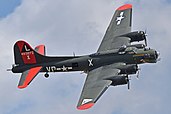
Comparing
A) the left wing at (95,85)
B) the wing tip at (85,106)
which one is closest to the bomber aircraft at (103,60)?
the left wing at (95,85)

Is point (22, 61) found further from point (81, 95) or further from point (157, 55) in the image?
point (157, 55)

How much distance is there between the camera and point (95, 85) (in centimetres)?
5156

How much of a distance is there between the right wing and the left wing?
16.0 feet

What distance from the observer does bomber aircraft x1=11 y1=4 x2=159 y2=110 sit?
2053 inches

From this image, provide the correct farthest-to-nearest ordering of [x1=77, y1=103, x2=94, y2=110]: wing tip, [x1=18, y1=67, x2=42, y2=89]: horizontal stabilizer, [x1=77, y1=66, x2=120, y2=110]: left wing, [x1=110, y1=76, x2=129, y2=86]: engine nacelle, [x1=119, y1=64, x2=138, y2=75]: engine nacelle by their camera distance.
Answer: [x1=18, y1=67, x2=42, y2=89]: horizontal stabilizer
[x1=119, y1=64, x2=138, y2=75]: engine nacelle
[x1=110, y1=76, x2=129, y2=86]: engine nacelle
[x1=77, y1=66, x2=120, y2=110]: left wing
[x1=77, y1=103, x2=94, y2=110]: wing tip

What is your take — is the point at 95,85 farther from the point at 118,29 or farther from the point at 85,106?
the point at 118,29

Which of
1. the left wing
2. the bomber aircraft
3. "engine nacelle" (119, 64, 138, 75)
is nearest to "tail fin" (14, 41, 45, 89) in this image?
the bomber aircraft

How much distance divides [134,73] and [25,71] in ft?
45.9

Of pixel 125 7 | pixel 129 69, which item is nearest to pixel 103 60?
pixel 129 69

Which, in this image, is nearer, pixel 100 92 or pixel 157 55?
pixel 100 92

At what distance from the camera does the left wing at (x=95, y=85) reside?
157 ft

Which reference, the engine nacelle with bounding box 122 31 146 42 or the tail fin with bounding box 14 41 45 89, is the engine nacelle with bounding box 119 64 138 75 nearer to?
the engine nacelle with bounding box 122 31 146 42

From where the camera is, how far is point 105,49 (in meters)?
59.5

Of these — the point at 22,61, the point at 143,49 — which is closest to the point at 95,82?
the point at 143,49
